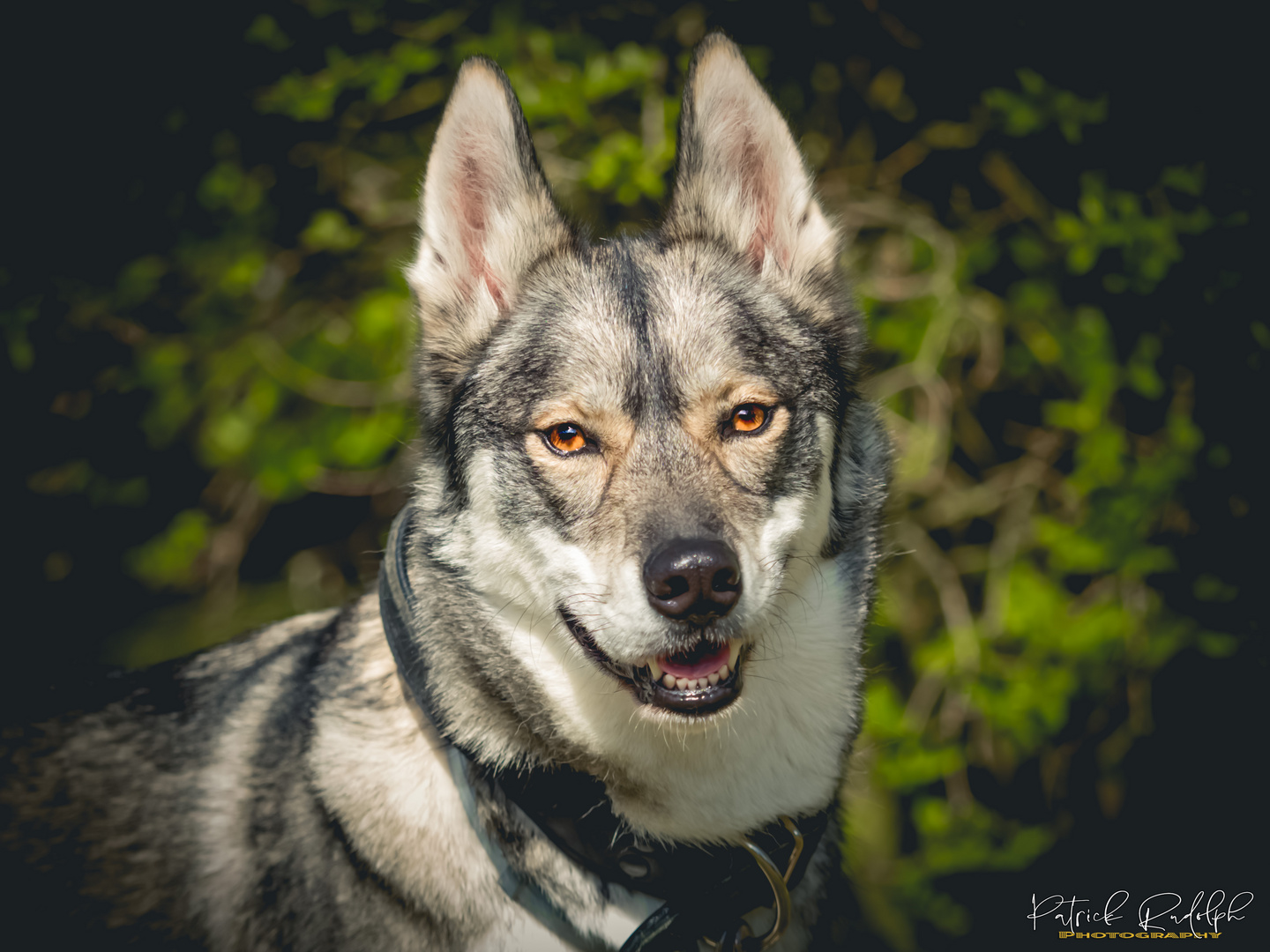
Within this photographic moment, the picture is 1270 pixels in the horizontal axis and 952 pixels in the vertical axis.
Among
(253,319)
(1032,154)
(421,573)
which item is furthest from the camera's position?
(253,319)

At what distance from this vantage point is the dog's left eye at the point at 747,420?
1852 mm

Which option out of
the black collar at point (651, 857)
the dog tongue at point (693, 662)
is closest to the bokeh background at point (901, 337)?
the black collar at point (651, 857)

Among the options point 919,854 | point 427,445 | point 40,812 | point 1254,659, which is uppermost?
point 427,445

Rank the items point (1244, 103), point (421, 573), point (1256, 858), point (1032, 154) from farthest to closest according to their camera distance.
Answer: point (1032, 154) → point (1256, 858) → point (1244, 103) → point (421, 573)

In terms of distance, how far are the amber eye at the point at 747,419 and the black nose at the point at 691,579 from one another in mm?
392

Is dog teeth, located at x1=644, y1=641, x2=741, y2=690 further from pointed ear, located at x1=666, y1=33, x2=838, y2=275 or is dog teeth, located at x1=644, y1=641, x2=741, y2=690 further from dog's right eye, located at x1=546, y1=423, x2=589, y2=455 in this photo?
pointed ear, located at x1=666, y1=33, x2=838, y2=275

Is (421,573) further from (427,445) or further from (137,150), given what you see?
(137,150)

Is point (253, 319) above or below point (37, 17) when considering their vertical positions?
below

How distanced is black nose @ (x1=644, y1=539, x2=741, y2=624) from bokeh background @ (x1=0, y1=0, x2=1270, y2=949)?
64.8 inches

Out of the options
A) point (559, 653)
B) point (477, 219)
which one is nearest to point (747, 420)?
point (559, 653)

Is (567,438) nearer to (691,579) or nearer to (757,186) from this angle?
(691,579)

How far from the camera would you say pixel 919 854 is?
348 cm

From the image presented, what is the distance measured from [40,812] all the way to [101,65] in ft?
10.9

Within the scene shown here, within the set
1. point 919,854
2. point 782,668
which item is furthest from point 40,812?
point 919,854
